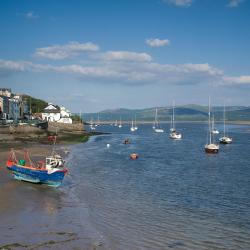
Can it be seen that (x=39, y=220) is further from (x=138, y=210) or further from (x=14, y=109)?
(x=14, y=109)

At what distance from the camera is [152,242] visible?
18031mm

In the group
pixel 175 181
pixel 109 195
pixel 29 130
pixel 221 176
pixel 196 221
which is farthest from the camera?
pixel 29 130

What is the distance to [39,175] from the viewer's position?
3150 centimetres

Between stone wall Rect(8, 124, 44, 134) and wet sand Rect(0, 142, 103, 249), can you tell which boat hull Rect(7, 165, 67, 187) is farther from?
stone wall Rect(8, 124, 44, 134)

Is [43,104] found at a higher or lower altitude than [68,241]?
higher

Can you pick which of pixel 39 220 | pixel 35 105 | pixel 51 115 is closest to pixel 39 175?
pixel 39 220

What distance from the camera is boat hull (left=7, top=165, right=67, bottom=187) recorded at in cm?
3091

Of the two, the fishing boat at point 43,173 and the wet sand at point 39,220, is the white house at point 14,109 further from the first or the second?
the wet sand at point 39,220

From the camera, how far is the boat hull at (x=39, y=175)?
3091 cm

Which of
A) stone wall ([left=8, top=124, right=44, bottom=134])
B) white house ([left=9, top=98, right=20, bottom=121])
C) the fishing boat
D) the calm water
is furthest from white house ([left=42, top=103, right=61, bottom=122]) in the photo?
the fishing boat

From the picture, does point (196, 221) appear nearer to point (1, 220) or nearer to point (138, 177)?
point (1, 220)

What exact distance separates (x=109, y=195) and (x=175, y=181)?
948 centimetres

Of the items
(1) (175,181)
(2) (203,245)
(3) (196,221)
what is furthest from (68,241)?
(1) (175,181)

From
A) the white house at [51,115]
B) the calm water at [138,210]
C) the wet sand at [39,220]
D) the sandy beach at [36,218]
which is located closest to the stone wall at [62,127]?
the white house at [51,115]
